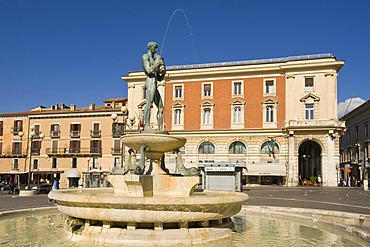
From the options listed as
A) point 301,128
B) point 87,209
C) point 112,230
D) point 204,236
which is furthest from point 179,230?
point 301,128

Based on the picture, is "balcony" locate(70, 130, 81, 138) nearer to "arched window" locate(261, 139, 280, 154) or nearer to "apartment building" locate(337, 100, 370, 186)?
"arched window" locate(261, 139, 280, 154)

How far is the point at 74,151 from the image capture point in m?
49.6

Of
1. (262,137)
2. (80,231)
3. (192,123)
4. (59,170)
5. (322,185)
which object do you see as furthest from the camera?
(59,170)

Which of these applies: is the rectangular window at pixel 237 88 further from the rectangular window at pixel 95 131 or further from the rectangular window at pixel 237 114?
the rectangular window at pixel 95 131

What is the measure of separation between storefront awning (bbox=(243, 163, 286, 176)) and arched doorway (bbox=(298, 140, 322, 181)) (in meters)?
4.83

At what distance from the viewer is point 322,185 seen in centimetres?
3928

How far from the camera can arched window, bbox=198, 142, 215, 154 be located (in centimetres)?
4366

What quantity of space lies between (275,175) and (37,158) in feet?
102

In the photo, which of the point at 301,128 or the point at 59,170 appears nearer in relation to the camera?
the point at 301,128

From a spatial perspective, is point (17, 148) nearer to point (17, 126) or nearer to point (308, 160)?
point (17, 126)

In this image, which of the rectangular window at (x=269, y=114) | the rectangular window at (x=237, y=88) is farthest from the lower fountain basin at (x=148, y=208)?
the rectangular window at (x=237, y=88)

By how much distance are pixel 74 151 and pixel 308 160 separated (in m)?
29.6

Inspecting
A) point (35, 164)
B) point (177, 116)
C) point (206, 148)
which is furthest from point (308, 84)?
point (35, 164)

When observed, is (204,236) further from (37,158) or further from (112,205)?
(37,158)
